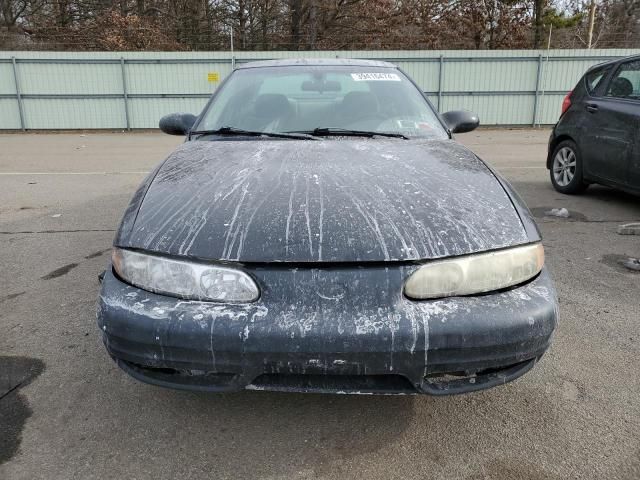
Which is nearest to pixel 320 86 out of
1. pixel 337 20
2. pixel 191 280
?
pixel 191 280

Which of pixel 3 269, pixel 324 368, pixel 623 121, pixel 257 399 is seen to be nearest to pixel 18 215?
pixel 3 269

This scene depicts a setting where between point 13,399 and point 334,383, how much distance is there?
4.94 feet

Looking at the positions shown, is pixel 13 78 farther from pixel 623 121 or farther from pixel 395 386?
pixel 395 386

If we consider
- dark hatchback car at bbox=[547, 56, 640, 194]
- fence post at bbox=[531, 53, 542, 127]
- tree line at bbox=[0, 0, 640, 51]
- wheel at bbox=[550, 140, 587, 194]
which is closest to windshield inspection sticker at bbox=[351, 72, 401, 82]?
dark hatchback car at bbox=[547, 56, 640, 194]

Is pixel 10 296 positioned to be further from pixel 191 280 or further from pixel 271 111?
pixel 191 280

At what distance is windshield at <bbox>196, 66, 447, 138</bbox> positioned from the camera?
301 cm

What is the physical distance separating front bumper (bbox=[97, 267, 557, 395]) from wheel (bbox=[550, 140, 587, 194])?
15.5 ft

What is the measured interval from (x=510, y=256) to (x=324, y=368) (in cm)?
76

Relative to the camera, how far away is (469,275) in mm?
1740

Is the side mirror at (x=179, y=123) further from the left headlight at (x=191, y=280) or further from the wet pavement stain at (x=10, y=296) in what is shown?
the left headlight at (x=191, y=280)

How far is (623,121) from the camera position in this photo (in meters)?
5.04

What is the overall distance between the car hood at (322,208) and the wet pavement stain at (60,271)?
1.79 meters

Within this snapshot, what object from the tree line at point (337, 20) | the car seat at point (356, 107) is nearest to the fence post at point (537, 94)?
the tree line at point (337, 20)

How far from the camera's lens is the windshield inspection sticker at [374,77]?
3344 mm
